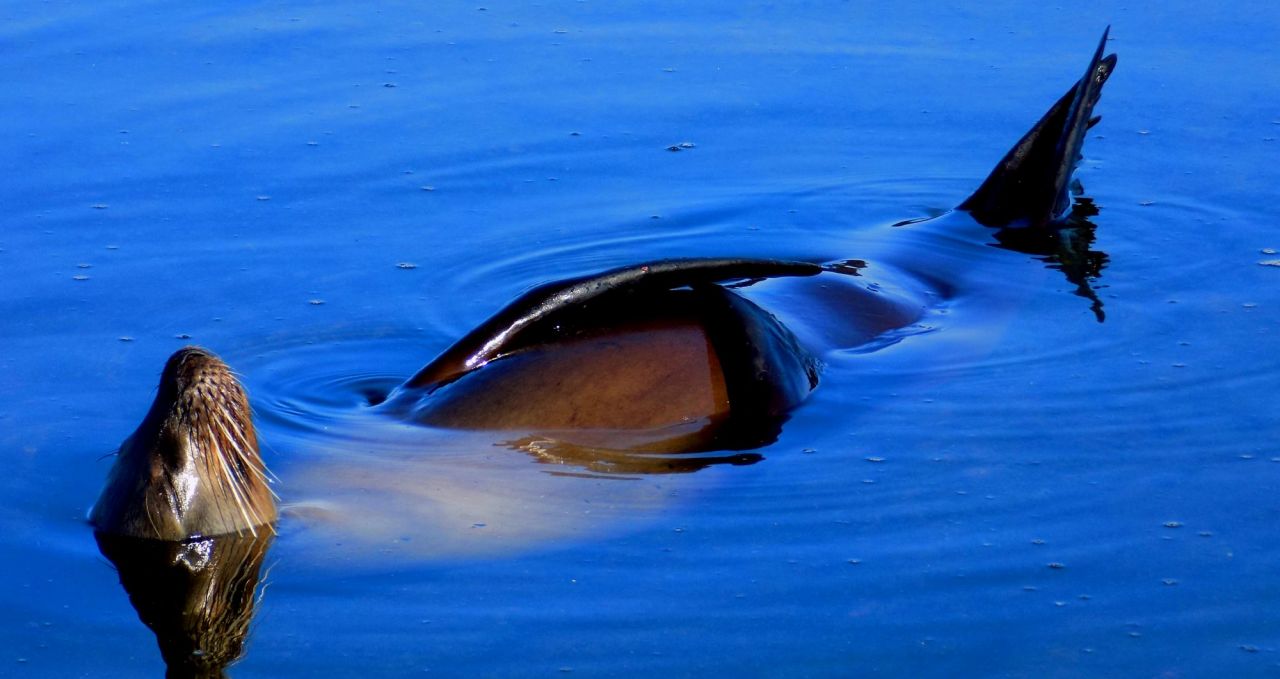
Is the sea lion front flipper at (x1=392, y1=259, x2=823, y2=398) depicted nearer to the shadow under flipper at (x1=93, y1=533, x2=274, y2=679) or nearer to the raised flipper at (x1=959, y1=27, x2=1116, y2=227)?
the shadow under flipper at (x1=93, y1=533, x2=274, y2=679)

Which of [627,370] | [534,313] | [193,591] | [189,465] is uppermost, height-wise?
[534,313]

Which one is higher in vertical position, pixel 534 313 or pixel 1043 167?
pixel 1043 167

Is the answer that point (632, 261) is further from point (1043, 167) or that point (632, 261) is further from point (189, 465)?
point (189, 465)

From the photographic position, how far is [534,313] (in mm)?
5555

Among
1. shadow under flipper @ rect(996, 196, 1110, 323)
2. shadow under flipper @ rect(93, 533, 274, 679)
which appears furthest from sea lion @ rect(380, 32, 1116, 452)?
shadow under flipper @ rect(996, 196, 1110, 323)

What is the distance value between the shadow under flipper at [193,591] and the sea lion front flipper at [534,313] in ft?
3.14

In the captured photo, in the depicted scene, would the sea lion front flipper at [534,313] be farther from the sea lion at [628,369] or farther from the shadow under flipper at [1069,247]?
the shadow under flipper at [1069,247]

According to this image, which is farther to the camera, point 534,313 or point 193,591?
point 534,313

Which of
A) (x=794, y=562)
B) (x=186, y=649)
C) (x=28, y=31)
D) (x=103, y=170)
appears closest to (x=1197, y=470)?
(x=794, y=562)

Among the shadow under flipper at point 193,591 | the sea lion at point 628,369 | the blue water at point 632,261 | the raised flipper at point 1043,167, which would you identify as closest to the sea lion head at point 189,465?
the shadow under flipper at point 193,591

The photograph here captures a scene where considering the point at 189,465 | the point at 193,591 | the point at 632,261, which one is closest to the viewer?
the point at 193,591

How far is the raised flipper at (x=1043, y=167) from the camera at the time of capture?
724 centimetres

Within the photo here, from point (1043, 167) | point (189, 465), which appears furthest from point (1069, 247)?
point (189, 465)

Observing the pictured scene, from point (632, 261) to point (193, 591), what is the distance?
306cm
